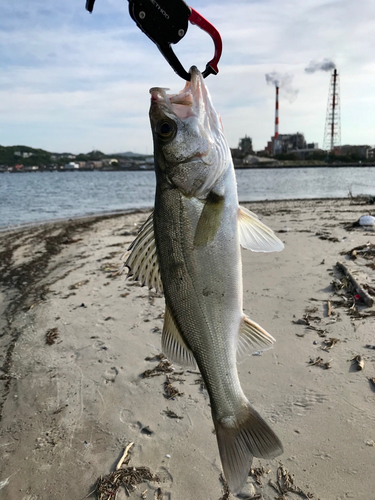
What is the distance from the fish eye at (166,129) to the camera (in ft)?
7.19

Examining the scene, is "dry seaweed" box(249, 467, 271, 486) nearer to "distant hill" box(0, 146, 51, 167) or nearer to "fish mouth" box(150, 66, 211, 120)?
"fish mouth" box(150, 66, 211, 120)

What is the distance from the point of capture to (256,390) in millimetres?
4629

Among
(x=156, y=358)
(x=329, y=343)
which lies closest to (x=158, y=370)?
(x=156, y=358)

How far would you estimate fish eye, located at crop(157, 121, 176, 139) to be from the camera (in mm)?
2191

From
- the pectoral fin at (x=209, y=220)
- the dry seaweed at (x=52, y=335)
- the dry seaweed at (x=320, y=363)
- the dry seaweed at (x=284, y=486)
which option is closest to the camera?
the pectoral fin at (x=209, y=220)

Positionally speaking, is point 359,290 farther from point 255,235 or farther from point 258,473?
point 255,235

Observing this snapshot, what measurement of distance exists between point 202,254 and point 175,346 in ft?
1.94

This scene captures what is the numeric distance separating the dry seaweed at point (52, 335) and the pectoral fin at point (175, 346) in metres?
4.69

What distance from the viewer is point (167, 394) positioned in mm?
4707

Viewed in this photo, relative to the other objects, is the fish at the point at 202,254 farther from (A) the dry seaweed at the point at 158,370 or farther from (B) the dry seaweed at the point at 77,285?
(B) the dry seaweed at the point at 77,285

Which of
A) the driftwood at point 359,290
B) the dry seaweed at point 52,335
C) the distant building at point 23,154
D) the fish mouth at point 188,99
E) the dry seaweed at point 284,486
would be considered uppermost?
the distant building at point 23,154

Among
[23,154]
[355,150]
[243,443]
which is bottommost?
[243,443]

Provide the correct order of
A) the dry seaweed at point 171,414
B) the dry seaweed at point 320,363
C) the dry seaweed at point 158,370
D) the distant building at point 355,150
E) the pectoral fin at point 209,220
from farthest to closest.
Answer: the distant building at point 355,150 < the dry seaweed at point 158,370 < the dry seaweed at point 320,363 < the dry seaweed at point 171,414 < the pectoral fin at point 209,220

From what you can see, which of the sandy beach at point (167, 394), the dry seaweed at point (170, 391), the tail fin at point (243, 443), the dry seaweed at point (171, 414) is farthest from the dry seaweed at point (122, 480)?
the tail fin at point (243, 443)
